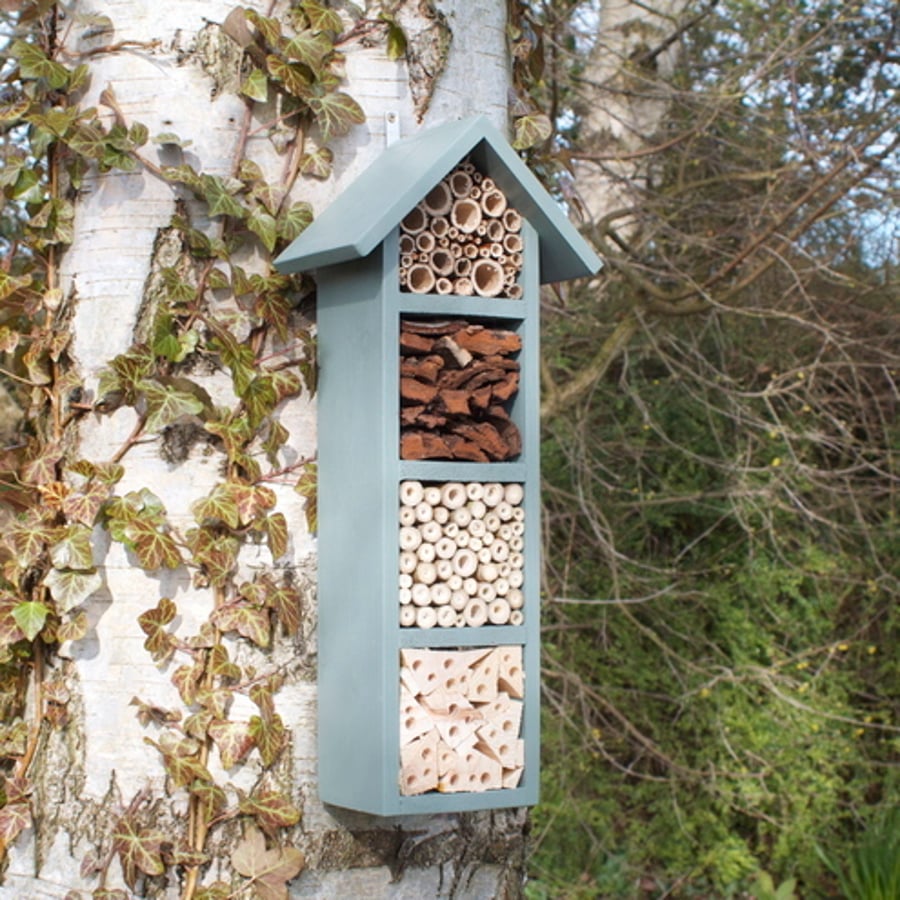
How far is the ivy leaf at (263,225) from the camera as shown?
6.44 ft

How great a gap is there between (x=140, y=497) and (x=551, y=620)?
3660mm

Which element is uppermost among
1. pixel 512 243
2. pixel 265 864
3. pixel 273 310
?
pixel 512 243

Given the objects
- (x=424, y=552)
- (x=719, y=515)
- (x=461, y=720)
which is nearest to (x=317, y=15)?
(x=424, y=552)

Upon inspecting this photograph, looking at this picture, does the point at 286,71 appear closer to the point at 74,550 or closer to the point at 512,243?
the point at 512,243

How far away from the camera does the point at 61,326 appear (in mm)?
2039

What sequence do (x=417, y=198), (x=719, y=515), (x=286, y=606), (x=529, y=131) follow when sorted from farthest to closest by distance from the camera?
(x=719, y=515), (x=529, y=131), (x=286, y=606), (x=417, y=198)

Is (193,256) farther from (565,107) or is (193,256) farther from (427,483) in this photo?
(565,107)

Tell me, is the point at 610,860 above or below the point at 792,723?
below

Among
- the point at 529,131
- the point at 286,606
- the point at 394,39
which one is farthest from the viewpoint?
the point at 529,131

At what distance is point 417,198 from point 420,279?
0.12m

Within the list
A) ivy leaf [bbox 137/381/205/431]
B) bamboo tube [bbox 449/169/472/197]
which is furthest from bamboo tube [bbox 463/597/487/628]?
bamboo tube [bbox 449/169/472/197]

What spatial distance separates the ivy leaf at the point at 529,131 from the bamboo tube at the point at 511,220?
0.95 ft

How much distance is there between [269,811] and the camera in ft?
6.31

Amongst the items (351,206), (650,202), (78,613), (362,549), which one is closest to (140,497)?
(78,613)
